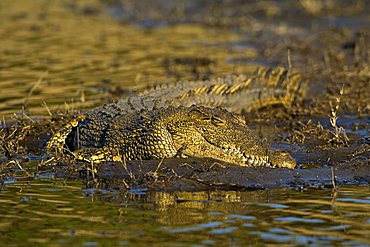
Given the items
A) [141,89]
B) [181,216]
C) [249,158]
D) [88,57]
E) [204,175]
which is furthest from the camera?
[88,57]

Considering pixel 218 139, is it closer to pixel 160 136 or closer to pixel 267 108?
pixel 160 136

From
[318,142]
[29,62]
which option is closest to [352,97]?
[318,142]

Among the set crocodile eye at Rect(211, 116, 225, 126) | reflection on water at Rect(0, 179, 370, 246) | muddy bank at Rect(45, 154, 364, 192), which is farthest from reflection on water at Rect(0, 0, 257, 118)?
reflection on water at Rect(0, 179, 370, 246)

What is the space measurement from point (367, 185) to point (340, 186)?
23 cm

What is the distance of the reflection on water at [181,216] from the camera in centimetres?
550

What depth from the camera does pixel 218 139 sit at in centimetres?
735

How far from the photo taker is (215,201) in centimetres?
644

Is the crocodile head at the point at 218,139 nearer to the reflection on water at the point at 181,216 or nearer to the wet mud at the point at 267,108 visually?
the wet mud at the point at 267,108

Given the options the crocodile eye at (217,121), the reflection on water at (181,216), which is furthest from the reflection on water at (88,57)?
the reflection on water at (181,216)

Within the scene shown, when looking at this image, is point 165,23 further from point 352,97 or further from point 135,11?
point 352,97

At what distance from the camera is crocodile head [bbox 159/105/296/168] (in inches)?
287

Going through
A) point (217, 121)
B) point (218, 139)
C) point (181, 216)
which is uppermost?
point (217, 121)

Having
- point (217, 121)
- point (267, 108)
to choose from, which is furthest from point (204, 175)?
point (267, 108)

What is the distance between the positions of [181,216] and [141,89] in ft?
18.6
